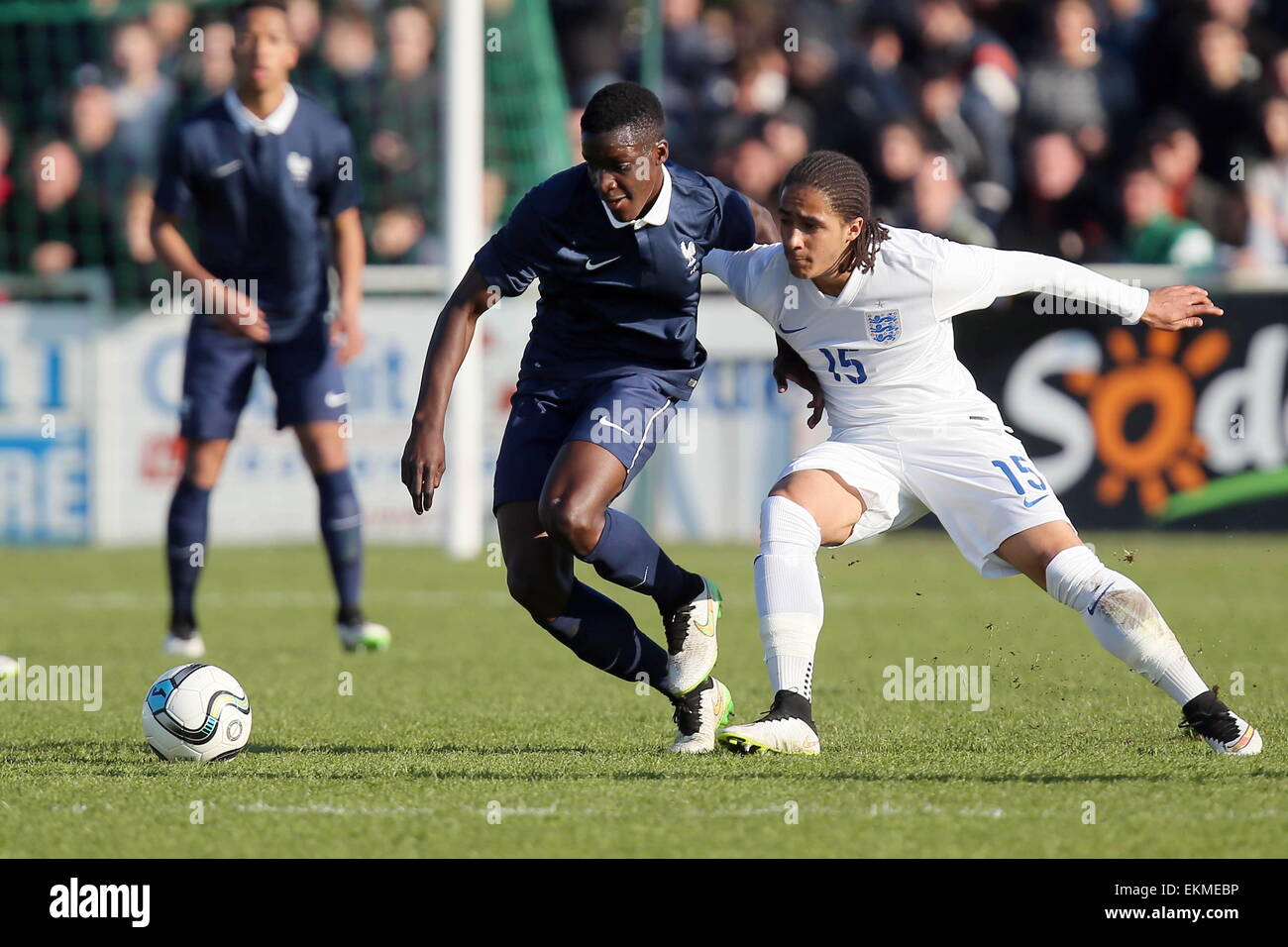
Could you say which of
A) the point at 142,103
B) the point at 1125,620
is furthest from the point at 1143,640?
→ the point at 142,103

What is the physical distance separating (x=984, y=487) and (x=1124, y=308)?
625 millimetres

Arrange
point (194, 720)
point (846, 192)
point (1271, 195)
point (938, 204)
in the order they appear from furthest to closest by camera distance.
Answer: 1. point (1271, 195)
2. point (938, 204)
3. point (194, 720)
4. point (846, 192)

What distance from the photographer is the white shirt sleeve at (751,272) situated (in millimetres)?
5320

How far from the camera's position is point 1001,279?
522 cm

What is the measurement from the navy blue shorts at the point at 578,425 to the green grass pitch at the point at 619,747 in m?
0.80

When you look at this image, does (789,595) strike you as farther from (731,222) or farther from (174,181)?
(174,181)

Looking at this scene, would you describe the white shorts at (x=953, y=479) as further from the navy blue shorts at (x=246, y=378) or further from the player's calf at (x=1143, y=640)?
the navy blue shorts at (x=246, y=378)

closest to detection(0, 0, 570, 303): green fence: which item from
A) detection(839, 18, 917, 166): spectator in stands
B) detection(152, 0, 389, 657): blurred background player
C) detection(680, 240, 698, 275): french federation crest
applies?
detection(839, 18, 917, 166): spectator in stands

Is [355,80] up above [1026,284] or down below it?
above

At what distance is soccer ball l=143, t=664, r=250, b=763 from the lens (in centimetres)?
517

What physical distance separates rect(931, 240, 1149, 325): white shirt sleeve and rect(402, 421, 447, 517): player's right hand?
147 cm

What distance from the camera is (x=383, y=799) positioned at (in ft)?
14.8

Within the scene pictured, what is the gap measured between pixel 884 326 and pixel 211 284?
136 inches

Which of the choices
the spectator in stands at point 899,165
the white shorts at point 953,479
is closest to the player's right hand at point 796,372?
the white shorts at point 953,479
